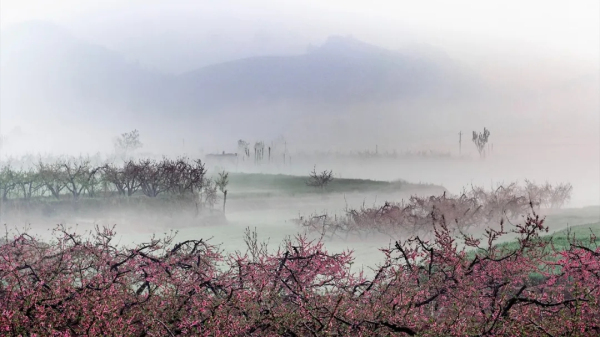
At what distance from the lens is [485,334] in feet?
10.1

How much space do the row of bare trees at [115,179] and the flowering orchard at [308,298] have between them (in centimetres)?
654

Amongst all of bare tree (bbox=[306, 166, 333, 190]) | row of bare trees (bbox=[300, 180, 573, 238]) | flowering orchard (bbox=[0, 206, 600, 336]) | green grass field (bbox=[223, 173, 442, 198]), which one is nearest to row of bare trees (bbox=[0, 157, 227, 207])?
green grass field (bbox=[223, 173, 442, 198])

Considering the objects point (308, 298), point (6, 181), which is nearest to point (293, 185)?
point (6, 181)

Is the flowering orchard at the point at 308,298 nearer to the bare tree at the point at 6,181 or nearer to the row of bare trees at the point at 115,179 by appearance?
the row of bare trees at the point at 115,179

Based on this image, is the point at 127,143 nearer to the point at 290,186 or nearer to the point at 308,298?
the point at 290,186

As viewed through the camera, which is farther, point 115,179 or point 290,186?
point 290,186

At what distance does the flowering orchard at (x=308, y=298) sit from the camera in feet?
10.5

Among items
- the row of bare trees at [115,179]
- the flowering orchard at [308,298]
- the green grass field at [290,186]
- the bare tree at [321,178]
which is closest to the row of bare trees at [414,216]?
the green grass field at [290,186]

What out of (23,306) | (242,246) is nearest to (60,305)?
(23,306)

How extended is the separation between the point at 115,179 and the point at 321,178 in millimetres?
4119

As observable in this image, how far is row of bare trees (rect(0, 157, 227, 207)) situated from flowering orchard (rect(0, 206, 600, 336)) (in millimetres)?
6543

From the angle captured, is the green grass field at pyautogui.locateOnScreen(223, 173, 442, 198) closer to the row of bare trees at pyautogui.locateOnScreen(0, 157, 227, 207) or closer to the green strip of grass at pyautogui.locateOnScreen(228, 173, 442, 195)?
the green strip of grass at pyautogui.locateOnScreen(228, 173, 442, 195)

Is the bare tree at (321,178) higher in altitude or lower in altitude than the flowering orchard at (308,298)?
higher

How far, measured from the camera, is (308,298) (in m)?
3.40
